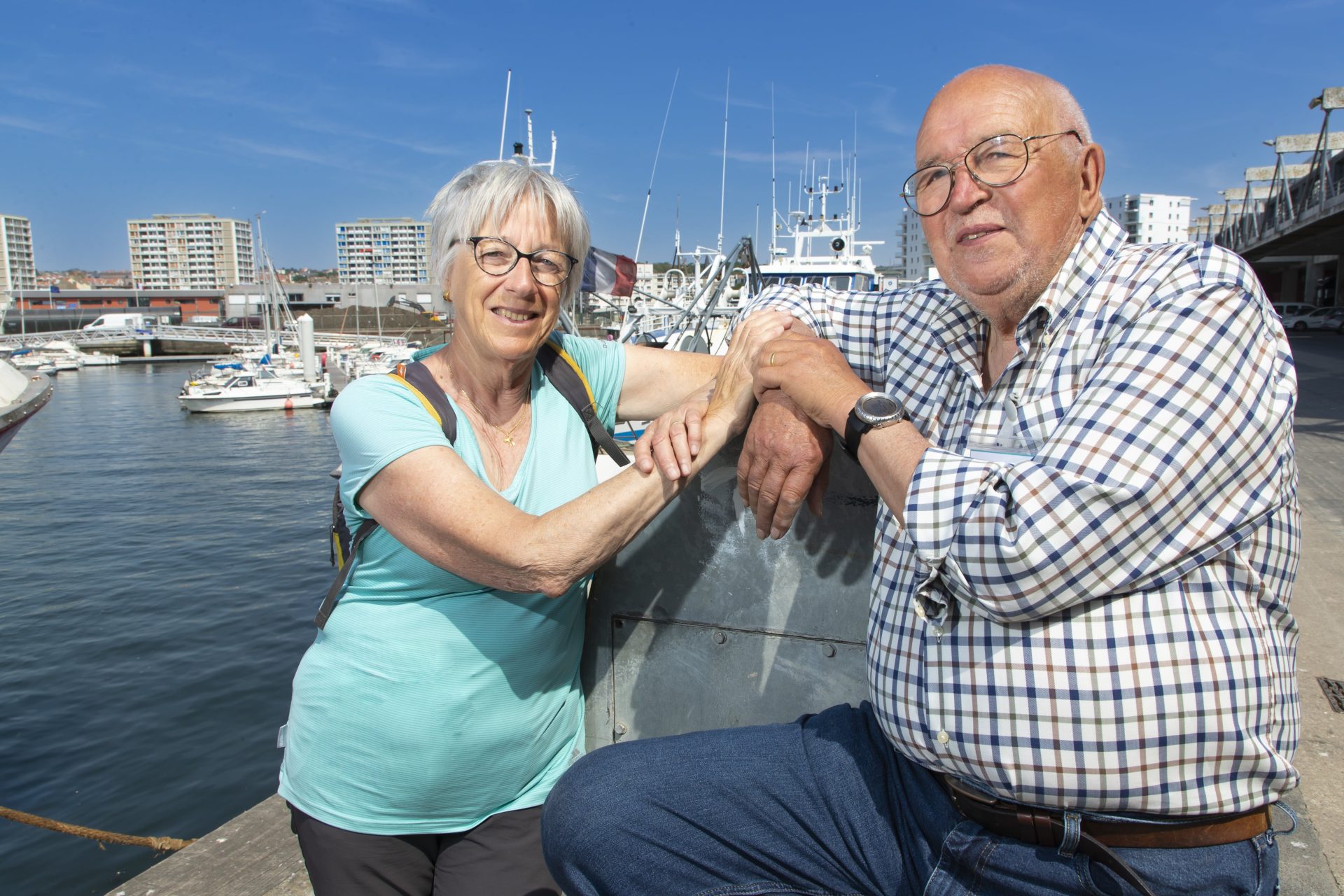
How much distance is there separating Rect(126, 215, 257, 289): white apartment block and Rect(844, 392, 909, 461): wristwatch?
7282 inches

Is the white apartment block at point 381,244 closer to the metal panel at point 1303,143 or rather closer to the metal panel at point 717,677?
the metal panel at point 1303,143

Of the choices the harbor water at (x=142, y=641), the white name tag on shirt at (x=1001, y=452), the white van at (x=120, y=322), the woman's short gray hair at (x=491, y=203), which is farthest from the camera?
the white van at (x=120, y=322)

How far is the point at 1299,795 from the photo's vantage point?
2.87 metres

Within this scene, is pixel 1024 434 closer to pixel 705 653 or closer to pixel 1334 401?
pixel 705 653

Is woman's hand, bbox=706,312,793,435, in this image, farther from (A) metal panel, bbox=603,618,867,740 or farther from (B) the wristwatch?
(A) metal panel, bbox=603,618,867,740

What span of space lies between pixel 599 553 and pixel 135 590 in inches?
571

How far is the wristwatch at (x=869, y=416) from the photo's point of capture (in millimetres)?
1548

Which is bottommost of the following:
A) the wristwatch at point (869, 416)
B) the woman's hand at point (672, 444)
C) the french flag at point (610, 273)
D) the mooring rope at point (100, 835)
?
the mooring rope at point (100, 835)

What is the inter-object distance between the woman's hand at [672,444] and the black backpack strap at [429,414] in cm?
40

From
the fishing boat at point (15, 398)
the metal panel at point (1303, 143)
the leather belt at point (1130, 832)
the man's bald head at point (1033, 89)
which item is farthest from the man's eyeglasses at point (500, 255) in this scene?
the metal panel at point (1303, 143)

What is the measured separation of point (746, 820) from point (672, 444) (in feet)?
2.38

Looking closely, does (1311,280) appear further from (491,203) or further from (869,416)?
(491,203)

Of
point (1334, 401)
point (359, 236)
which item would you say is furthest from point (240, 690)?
point (359, 236)

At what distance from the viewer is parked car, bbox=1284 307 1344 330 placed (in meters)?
37.4
